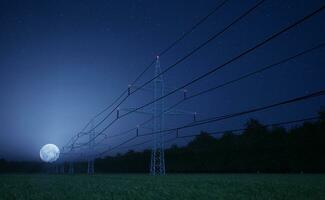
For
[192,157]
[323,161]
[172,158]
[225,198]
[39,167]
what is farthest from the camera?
[39,167]

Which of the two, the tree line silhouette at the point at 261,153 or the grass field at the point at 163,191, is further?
the tree line silhouette at the point at 261,153

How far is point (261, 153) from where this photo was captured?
7769 centimetres

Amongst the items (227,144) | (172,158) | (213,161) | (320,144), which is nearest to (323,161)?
(320,144)

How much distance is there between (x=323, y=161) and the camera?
67.8m

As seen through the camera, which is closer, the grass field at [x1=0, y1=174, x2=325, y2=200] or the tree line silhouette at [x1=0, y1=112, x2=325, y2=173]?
the grass field at [x1=0, y1=174, x2=325, y2=200]

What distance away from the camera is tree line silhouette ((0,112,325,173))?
7138cm

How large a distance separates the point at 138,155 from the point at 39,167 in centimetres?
9346

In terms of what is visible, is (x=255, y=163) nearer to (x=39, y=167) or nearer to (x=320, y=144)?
(x=320, y=144)

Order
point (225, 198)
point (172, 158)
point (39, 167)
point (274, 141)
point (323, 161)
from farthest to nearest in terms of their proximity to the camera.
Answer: point (39, 167) < point (172, 158) < point (274, 141) < point (323, 161) < point (225, 198)

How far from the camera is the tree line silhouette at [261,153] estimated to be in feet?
234

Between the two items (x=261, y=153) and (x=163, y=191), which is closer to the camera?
(x=163, y=191)

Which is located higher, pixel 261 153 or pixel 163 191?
pixel 261 153

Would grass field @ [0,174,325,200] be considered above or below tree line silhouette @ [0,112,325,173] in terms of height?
below

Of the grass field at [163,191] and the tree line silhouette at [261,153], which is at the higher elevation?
the tree line silhouette at [261,153]
